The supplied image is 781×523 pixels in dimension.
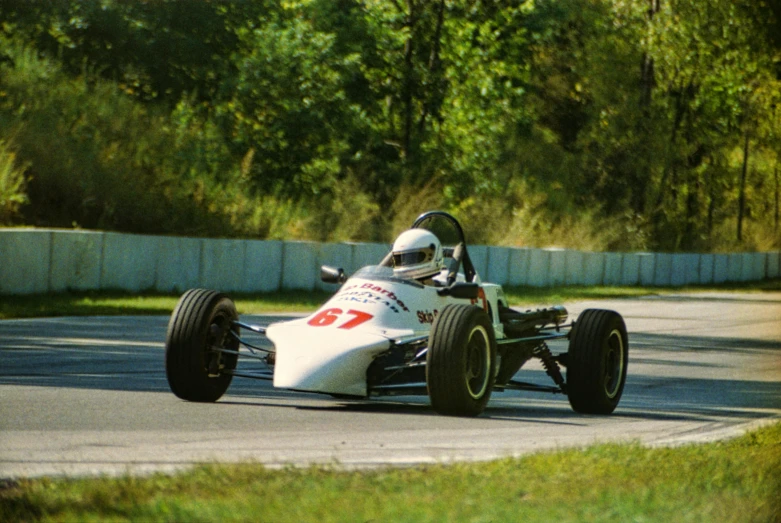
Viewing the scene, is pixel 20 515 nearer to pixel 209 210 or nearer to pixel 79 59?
pixel 209 210

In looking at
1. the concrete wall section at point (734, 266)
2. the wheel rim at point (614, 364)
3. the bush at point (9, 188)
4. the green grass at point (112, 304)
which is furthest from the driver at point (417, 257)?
the concrete wall section at point (734, 266)

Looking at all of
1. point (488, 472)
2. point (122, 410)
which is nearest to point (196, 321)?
point (122, 410)

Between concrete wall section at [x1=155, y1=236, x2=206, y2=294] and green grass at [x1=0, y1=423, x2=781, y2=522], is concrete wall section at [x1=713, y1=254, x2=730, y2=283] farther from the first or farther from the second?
green grass at [x1=0, y1=423, x2=781, y2=522]

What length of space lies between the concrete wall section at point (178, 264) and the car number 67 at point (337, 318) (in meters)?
12.6

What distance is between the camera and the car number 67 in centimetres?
988

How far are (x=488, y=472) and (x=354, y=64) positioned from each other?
29111 mm

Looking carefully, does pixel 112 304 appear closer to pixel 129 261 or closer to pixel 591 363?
pixel 129 261

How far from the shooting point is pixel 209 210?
27422mm

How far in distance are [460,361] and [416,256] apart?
1.64 m

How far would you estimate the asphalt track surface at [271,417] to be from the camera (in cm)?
758

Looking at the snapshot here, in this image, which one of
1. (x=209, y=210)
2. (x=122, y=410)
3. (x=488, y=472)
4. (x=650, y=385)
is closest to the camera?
(x=488, y=472)

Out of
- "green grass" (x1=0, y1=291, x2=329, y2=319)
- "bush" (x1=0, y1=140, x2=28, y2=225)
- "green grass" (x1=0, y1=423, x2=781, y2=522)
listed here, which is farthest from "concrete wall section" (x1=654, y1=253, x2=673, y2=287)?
"green grass" (x1=0, y1=423, x2=781, y2=522)

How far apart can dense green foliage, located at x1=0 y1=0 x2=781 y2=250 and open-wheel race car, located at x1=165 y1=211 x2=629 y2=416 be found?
4762mm

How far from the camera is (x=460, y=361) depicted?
9.28 metres
